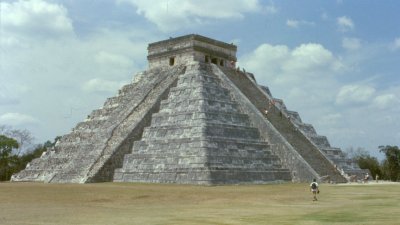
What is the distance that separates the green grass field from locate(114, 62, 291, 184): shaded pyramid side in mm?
2844

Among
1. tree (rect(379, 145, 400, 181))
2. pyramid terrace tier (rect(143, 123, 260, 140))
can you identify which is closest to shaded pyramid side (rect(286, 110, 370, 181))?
pyramid terrace tier (rect(143, 123, 260, 140))

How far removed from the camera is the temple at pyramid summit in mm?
26156

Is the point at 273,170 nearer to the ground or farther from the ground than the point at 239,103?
nearer to the ground

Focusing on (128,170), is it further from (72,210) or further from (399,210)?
(399,210)

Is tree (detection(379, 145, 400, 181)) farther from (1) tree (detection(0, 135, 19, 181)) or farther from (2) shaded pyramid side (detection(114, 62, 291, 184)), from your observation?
(1) tree (detection(0, 135, 19, 181))

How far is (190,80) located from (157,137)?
5.25m

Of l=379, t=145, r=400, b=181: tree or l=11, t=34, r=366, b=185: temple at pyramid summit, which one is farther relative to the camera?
l=379, t=145, r=400, b=181: tree

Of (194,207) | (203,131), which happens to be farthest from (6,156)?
(194,207)

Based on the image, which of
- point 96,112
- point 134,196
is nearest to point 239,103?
point 96,112

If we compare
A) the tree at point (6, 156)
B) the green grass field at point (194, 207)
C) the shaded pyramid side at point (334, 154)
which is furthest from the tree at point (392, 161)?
the tree at point (6, 156)

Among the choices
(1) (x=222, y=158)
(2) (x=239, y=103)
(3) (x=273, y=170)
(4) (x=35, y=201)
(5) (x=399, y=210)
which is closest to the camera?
(5) (x=399, y=210)

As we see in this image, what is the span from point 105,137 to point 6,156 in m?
21.2

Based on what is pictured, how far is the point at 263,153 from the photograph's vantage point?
28.1 metres

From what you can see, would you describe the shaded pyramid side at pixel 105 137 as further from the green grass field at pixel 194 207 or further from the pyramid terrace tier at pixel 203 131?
the green grass field at pixel 194 207
